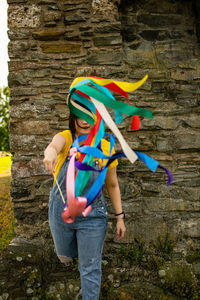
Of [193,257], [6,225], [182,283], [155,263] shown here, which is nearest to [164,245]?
[155,263]

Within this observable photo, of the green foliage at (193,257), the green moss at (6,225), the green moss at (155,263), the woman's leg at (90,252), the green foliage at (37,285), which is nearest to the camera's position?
the woman's leg at (90,252)

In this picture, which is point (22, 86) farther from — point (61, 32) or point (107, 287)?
point (107, 287)

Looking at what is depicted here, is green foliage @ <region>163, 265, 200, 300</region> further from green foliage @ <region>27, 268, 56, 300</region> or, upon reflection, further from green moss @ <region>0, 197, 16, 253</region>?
green moss @ <region>0, 197, 16, 253</region>

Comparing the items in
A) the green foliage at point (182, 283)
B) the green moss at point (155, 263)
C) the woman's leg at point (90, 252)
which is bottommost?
the green foliage at point (182, 283)

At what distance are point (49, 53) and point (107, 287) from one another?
2467 mm

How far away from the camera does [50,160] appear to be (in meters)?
1.31

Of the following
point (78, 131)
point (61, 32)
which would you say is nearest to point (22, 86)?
point (61, 32)

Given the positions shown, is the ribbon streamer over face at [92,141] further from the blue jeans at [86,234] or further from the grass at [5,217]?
the grass at [5,217]

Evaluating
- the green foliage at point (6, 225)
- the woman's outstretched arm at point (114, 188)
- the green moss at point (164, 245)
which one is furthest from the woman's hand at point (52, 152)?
the green foliage at point (6, 225)

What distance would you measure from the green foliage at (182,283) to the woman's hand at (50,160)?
1.82 m

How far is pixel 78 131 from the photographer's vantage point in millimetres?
1667

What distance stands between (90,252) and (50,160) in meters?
0.69

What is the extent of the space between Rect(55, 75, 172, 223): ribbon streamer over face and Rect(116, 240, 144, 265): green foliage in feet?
5.38

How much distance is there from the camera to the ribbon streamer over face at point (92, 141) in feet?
3.84
